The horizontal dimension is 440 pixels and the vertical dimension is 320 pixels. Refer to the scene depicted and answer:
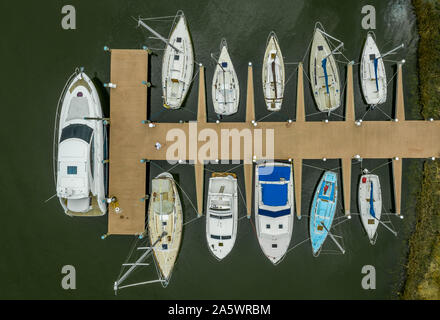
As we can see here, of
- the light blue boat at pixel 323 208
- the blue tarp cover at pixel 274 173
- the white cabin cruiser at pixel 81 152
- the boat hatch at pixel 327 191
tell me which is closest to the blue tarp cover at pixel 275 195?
the blue tarp cover at pixel 274 173

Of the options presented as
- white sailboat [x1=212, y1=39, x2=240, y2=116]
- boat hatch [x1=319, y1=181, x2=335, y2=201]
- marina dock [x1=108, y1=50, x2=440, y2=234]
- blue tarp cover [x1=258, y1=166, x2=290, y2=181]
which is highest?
white sailboat [x1=212, y1=39, x2=240, y2=116]

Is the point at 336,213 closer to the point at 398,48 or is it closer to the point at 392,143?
the point at 392,143

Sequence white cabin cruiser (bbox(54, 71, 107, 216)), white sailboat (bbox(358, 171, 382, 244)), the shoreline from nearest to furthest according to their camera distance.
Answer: white cabin cruiser (bbox(54, 71, 107, 216))
white sailboat (bbox(358, 171, 382, 244))
the shoreline

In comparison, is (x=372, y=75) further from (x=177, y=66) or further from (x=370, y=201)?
(x=177, y=66)

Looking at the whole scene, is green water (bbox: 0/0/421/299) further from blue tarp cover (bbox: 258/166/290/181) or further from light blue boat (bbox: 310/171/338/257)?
blue tarp cover (bbox: 258/166/290/181)

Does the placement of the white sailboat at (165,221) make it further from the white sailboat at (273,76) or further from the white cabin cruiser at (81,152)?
the white sailboat at (273,76)

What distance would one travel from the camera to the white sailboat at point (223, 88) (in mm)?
8930

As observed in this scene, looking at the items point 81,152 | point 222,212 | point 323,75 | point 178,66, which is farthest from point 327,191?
point 81,152

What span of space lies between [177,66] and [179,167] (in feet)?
11.7

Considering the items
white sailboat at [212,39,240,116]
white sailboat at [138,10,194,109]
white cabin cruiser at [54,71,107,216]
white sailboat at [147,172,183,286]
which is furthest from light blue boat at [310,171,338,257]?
white cabin cruiser at [54,71,107,216]

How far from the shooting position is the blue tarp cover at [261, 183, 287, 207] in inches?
337

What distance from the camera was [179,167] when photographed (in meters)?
9.30

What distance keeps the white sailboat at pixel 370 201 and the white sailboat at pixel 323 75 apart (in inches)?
111

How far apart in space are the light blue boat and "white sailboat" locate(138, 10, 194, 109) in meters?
5.87
